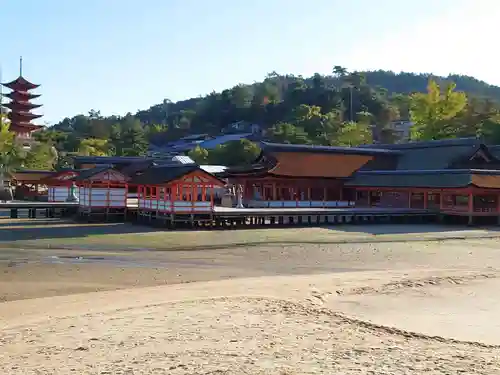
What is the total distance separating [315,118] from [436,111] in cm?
2200

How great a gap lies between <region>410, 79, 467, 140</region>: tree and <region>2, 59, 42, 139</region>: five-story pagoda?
43041mm

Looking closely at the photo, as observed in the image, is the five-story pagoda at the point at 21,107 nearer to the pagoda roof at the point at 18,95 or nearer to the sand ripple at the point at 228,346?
the pagoda roof at the point at 18,95

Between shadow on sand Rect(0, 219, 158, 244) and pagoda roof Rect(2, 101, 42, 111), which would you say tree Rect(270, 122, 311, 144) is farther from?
shadow on sand Rect(0, 219, 158, 244)

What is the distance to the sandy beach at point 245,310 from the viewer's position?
855cm

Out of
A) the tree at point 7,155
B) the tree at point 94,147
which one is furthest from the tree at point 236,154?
the tree at point 7,155

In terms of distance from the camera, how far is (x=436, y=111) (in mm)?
61469

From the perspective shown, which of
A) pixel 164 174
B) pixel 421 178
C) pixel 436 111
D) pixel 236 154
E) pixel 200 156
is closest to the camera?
pixel 164 174

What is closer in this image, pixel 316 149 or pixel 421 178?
pixel 421 178

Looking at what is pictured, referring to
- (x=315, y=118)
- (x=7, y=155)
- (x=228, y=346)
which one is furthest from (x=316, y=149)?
(x=315, y=118)

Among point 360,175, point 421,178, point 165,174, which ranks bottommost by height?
point 165,174

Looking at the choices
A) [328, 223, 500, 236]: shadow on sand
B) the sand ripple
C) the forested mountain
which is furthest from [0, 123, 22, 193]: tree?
the sand ripple

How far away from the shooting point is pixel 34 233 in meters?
26.1

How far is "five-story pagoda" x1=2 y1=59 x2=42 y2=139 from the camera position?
228ft

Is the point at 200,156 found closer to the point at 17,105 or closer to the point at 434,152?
the point at 17,105
